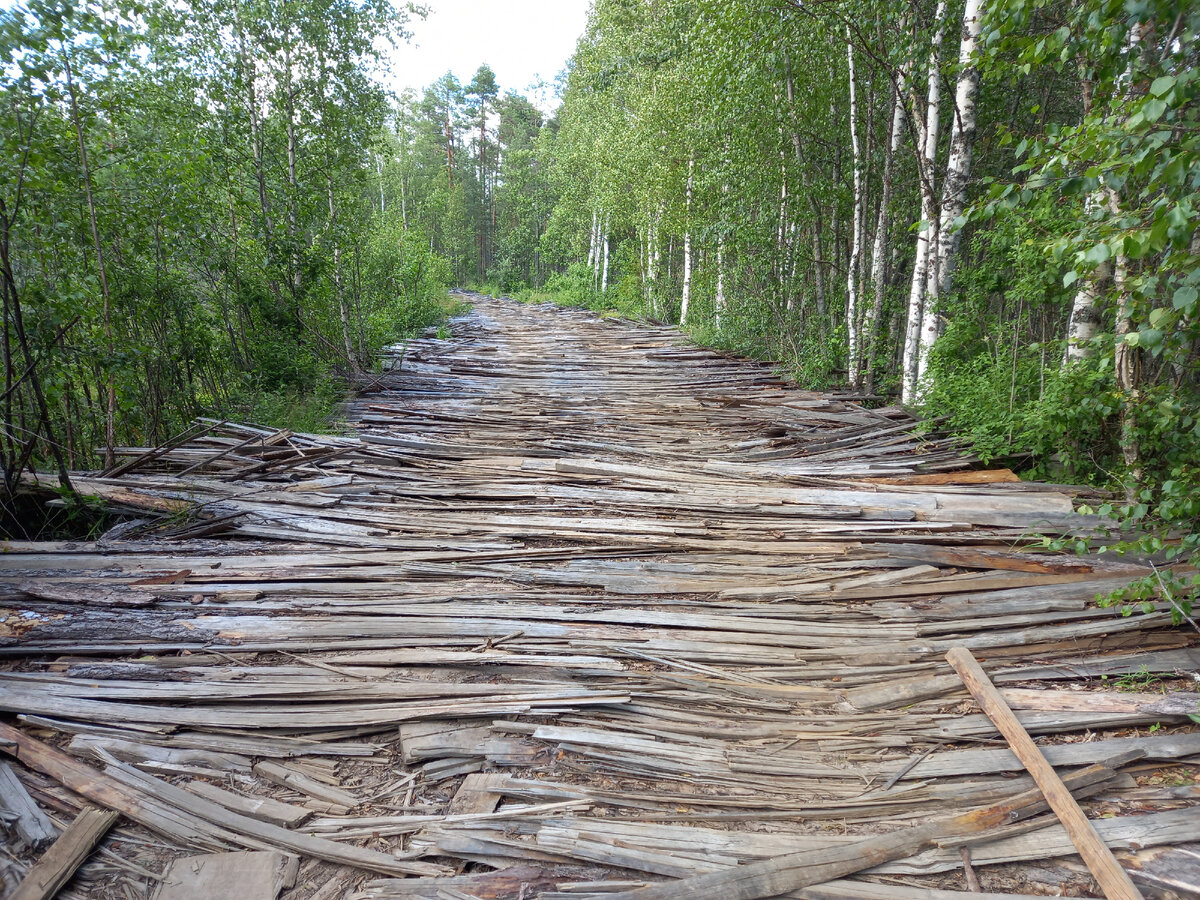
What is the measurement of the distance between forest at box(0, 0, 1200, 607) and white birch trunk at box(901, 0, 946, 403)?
0.05 meters

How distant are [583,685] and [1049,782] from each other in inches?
75.0

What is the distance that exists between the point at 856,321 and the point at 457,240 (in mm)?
38382

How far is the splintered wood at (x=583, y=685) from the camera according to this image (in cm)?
232

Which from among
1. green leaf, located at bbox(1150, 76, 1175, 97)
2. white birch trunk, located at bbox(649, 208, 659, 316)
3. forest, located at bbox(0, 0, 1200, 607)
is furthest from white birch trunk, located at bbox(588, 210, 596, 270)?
green leaf, located at bbox(1150, 76, 1175, 97)

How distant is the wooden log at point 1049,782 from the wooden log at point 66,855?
3.36m

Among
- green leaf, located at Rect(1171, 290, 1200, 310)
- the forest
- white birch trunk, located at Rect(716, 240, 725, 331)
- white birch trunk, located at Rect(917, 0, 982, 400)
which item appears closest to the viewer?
green leaf, located at Rect(1171, 290, 1200, 310)

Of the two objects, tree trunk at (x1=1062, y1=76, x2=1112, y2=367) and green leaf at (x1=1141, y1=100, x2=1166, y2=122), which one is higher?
green leaf at (x1=1141, y1=100, x2=1166, y2=122)

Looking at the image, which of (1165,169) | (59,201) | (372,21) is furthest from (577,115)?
(1165,169)

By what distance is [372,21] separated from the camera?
11062 mm

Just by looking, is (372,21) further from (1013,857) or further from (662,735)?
(1013,857)

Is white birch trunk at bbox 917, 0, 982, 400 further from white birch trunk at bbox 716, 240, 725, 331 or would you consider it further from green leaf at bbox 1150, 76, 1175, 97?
white birch trunk at bbox 716, 240, 725, 331

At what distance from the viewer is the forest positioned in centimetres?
330

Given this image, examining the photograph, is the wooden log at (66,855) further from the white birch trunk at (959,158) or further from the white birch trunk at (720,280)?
the white birch trunk at (720,280)

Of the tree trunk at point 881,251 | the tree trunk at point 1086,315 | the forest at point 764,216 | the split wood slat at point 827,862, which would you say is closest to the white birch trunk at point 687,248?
the forest at point 764,216
